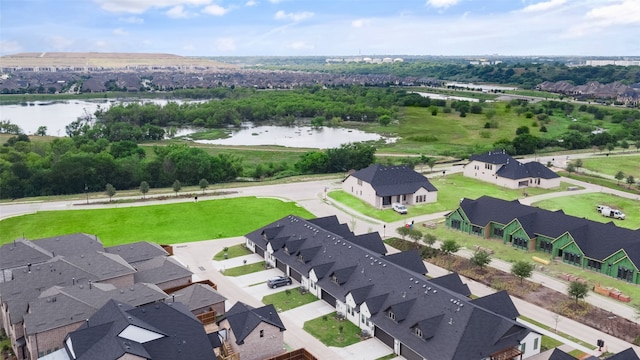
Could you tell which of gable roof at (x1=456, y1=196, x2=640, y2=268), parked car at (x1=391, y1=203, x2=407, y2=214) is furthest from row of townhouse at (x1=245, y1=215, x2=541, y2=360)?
parked car at (x1=391, y1=203, x2=407, y2=214)

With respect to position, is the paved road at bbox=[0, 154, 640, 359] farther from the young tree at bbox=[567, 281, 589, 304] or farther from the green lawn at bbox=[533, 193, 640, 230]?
the green lawn at bbox=[533, 193, 640, 230]

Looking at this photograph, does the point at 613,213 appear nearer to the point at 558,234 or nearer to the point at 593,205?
the point at 593,205

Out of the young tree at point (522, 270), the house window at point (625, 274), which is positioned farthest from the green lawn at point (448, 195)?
the house window at point (625, 274)

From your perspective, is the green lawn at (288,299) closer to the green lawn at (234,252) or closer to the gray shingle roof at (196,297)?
the gray shingle roof at (196,297)

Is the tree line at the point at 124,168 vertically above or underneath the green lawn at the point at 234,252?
→ above

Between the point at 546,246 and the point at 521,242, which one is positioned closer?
the point at 546,246

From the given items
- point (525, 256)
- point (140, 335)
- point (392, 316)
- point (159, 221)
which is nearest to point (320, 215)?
point (159, 221)

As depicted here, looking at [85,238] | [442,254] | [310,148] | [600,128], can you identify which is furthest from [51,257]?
[600,128]
